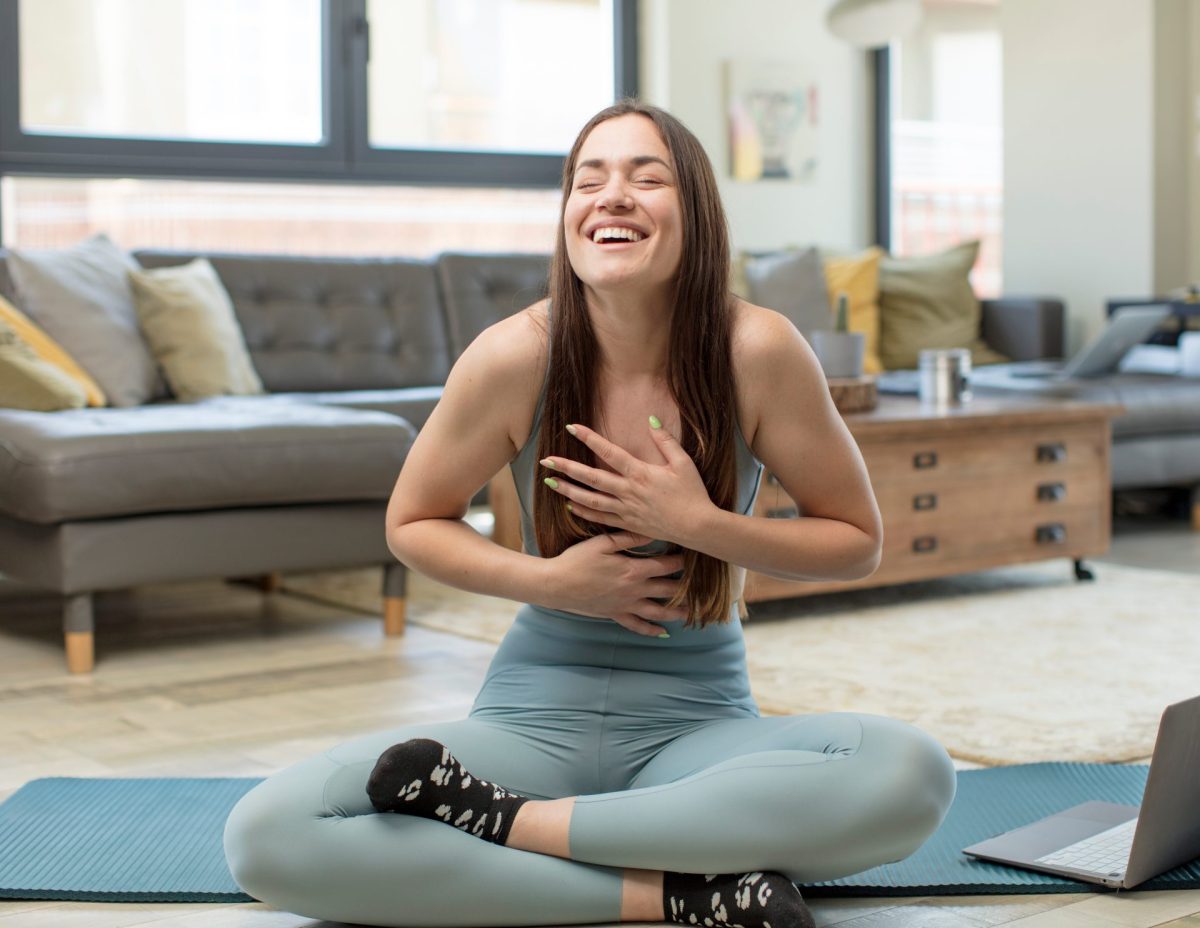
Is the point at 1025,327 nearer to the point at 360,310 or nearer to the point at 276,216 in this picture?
the point at 360,310

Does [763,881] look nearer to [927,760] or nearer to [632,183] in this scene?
[927,760]

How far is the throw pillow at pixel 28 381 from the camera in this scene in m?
3.62

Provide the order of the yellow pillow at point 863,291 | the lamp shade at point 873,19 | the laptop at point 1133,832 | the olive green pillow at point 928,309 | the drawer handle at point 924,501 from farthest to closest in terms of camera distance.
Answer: the olive green pillow at point 928,309, the yellow pillow at point 863,291, the lamp shade at point 873,19, the drawer handle at point 924,501, the laptop at point 1133,832

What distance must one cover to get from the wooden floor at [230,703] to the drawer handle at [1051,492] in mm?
1625

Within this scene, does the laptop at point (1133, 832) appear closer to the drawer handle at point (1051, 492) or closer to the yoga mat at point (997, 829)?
the yoga mat at point (997, 829)

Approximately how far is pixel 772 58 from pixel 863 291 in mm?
1382

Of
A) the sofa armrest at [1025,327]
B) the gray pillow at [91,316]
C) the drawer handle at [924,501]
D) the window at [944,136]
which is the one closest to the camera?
the drawer handle at [924,501]

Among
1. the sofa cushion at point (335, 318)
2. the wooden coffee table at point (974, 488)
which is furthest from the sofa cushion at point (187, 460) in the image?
the sofa cushion at point (335, 318)

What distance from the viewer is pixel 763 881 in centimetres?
161

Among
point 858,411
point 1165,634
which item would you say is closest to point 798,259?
point 858,411

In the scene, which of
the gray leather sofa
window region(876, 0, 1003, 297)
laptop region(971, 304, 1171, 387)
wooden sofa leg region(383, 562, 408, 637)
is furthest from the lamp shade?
wooden sofa leg region(383, 562, 408, 637)

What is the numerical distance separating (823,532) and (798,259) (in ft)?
13.2

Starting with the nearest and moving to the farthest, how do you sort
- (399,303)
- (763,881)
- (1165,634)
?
(763,881)
(1165,634)
(399,303)

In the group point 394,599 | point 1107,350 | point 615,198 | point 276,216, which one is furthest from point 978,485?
point 276,216
